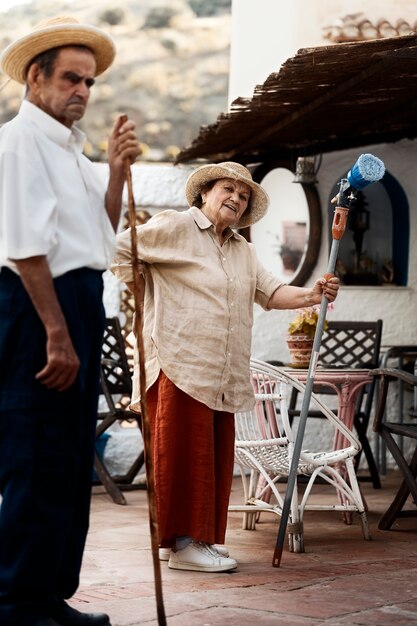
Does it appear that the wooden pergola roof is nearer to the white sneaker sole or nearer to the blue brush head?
the blue brush head

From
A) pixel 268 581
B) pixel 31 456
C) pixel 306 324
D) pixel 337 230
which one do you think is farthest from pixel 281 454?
pixel 31 456

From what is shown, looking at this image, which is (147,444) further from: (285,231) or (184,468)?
(285,231)

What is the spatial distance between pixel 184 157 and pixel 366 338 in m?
1.96

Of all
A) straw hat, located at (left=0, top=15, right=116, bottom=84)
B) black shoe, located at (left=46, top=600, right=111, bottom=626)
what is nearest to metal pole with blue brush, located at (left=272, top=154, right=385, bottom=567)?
black shoe, located at (left=46, top=600, right=111, bottom=626)

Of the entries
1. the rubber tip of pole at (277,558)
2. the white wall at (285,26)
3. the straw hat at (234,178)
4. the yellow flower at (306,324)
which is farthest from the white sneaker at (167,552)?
the white wall at (285,26)

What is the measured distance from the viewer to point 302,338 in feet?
24.7

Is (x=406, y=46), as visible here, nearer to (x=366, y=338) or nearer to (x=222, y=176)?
(x=222, y=176)

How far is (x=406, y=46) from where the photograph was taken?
21.4ft

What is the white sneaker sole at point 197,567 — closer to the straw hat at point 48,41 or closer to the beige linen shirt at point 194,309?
the beige linen shirt at point 194,309

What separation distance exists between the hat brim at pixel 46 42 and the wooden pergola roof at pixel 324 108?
291cm

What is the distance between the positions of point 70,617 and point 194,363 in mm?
1784

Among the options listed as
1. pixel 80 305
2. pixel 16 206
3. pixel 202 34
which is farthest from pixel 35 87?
pixel 202 34

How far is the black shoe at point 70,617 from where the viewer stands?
3.71 metres

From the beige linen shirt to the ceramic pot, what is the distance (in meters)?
1.94
